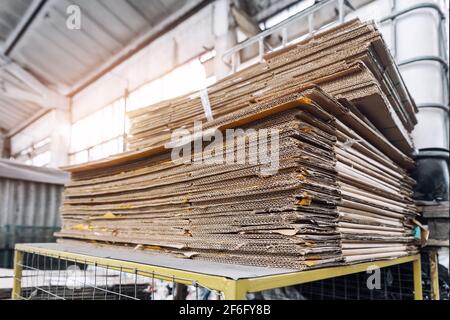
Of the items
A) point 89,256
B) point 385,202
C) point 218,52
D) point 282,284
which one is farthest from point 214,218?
point 218,52

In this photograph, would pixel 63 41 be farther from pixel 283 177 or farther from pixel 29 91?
A: pixel 283 177

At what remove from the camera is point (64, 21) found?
703 cm

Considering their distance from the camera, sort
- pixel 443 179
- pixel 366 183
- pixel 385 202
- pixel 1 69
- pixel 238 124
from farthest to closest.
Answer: pixel 1 69
pixel 443 179
pixel 385 202
pixel 366 183
pixel 238 124

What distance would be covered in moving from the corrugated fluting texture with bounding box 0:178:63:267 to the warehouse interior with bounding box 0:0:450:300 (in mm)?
19

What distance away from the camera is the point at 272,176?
5.68ft

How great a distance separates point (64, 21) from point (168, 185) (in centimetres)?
620

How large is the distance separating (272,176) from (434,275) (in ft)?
8.62

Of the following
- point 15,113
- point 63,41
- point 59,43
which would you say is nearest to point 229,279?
point 63,41

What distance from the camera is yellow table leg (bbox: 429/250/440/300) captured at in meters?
3.35

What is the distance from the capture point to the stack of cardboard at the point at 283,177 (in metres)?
1.68

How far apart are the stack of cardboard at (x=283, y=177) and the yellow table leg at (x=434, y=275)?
58 centimetres

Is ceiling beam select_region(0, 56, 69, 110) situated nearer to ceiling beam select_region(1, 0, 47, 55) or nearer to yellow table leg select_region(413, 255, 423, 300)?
ceiling beam select_region(1, 0, 47, 55)

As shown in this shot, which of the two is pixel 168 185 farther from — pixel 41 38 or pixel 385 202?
pixel 41 38

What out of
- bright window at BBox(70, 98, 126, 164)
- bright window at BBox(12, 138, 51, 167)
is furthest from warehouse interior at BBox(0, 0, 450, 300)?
bright window at BBox(12, 138, 51, 167)
